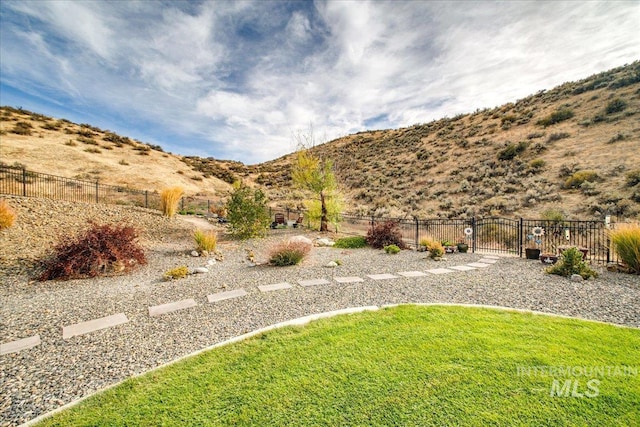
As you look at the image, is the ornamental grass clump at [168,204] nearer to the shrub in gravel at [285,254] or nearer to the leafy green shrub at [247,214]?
the leafy green shrub at [247,214]

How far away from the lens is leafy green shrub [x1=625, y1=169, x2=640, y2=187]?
13.7 m

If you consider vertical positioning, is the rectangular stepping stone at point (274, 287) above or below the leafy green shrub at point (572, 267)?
below

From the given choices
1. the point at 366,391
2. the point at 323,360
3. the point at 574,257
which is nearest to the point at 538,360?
the point at 366,391

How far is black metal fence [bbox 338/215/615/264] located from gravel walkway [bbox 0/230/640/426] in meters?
2.53

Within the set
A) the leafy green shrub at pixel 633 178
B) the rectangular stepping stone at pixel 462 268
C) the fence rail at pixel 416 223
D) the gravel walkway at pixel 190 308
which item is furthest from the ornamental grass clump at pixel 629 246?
the leafy green shrub at pixel 633 178

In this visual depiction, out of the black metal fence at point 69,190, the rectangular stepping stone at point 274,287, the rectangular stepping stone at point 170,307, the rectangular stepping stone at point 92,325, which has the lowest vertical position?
the rectangular stepping stone at point 92,325

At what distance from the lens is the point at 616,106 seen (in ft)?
67.2

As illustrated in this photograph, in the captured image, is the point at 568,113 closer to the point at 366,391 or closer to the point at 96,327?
the point at 366,391

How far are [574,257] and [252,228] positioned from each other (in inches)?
411

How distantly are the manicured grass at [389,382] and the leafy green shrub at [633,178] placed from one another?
15.7 meters

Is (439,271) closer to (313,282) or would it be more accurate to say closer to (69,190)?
(313,282)

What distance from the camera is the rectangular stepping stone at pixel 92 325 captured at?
3.67 m

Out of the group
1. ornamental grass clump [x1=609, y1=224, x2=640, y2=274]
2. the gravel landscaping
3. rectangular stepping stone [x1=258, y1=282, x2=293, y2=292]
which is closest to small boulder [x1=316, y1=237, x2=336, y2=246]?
the gravel landscaping

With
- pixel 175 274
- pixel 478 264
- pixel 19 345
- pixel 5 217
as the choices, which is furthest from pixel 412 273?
pixel 5 217
